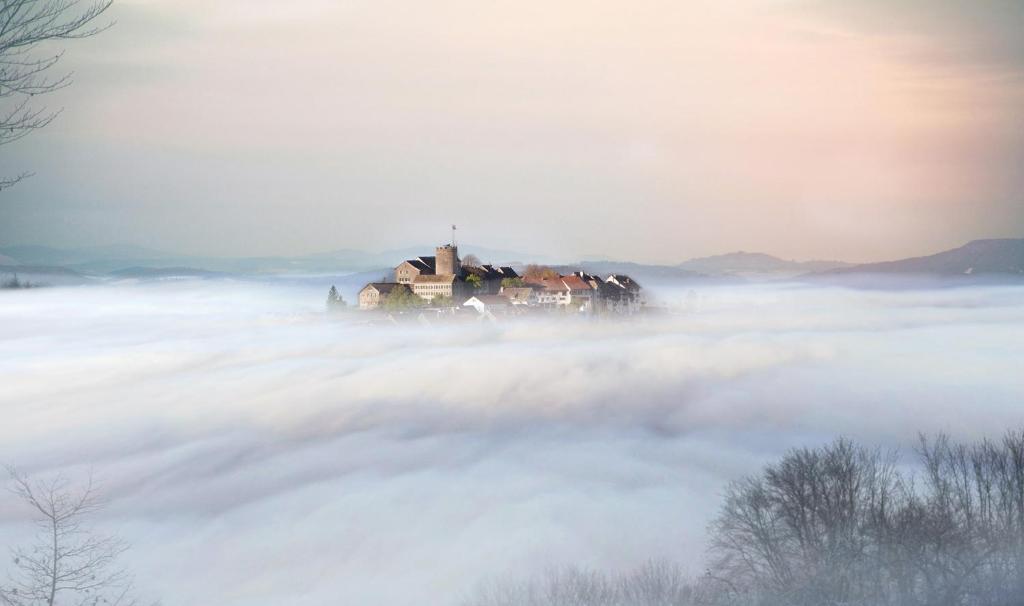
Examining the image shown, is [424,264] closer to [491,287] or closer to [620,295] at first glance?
[491,287]

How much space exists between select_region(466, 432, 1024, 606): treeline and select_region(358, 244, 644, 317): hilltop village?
1333 centimetres

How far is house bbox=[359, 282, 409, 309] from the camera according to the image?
70.8ft

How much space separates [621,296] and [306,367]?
A: 9124 mm

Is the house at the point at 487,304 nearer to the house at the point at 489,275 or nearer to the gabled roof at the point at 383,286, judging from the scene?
the house at the point at 489,275

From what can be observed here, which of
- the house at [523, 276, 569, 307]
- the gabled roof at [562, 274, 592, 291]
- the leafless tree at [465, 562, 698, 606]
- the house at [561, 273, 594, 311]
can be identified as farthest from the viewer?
the gabled roof at [562, 274, 592, 291]

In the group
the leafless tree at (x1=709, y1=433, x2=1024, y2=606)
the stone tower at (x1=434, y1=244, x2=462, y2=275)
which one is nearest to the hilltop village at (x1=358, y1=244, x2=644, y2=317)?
the stone tower at (x1=434, y1=244, x2=462, y2=275)

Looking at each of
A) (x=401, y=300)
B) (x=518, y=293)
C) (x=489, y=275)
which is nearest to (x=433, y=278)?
A: (x=401, y=300)

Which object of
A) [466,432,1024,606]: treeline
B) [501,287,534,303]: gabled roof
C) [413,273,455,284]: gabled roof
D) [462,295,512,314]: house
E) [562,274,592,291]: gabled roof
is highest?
[413,273,455,284]: gabled roof

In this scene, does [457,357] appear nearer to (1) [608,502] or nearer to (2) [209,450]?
(2) [209,450]

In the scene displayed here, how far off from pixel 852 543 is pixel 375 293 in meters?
16.9

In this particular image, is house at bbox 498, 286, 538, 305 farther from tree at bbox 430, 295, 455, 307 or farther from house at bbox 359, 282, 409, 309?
house at bbox 359, 282, 409, 309

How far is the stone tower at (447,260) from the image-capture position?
20.2m

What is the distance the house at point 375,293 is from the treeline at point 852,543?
1491 cm

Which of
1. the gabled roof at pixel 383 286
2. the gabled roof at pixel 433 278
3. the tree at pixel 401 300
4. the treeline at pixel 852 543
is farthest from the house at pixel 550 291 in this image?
the treeline at pixel 852 543
